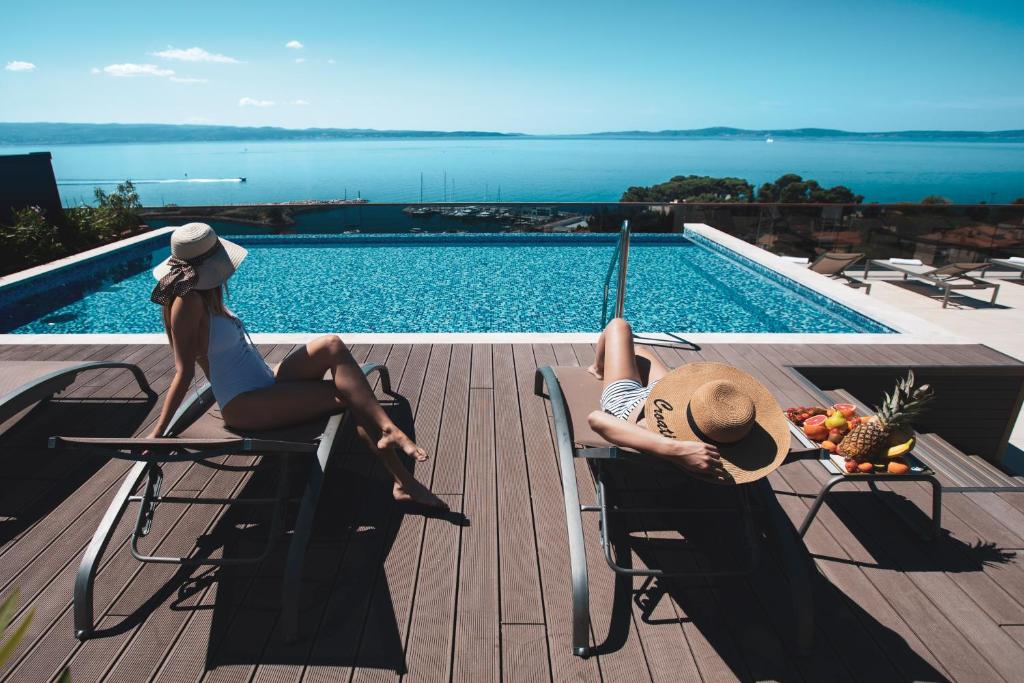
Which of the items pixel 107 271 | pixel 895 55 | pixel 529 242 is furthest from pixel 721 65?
pixel 107 271

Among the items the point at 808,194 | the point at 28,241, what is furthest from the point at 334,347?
the point at 808,194

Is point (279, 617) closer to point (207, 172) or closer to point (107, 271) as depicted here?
point (107, 271)

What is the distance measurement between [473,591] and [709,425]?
3.51 ft

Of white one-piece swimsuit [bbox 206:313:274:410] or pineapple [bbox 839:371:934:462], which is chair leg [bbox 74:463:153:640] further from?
pineapple [bbox 839:371:934:462]

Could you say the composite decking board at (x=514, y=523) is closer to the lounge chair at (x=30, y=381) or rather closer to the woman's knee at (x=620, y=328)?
the woman's knee at (x=620, y=328)

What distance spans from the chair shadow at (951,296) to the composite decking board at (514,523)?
7.33m

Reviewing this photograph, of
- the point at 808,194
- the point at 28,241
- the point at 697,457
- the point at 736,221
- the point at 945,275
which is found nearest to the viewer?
the point at 697,457

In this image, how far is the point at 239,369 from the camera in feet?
7.57

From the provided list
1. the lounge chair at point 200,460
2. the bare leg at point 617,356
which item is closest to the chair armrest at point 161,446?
the lounge chair at point 200,460

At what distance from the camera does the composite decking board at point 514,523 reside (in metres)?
1.95

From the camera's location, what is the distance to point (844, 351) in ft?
13.8

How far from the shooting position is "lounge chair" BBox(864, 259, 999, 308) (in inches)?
291

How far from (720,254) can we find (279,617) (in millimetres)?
8690

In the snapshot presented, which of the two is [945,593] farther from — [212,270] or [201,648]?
[212,270]
